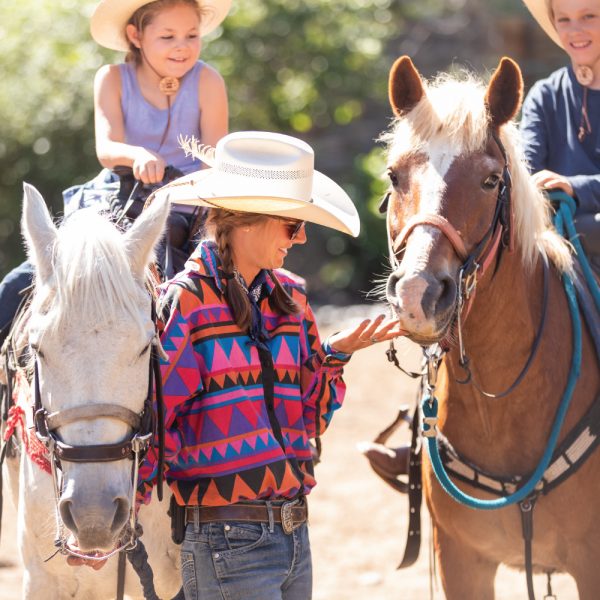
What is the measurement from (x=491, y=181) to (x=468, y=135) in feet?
0.55

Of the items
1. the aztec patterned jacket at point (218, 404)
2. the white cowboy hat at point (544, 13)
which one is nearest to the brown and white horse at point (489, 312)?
the aztec patterned jacket at point (218, 404)

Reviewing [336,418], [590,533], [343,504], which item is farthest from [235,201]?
[336,418]

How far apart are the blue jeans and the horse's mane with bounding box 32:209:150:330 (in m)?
0.66

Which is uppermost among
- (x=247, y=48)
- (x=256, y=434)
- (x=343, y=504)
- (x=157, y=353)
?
(x=247, y=48)

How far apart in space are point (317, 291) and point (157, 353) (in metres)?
10.6

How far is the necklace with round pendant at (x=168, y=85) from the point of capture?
13.4 ft

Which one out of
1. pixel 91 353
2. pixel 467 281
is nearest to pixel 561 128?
pixel 467 281

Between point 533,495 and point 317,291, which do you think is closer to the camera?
point 533,495

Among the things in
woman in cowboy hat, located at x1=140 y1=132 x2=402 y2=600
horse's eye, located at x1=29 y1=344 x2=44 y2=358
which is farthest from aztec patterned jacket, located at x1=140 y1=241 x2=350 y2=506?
horse's eye, located at x1=29 y1=344 x2=44 y2=358

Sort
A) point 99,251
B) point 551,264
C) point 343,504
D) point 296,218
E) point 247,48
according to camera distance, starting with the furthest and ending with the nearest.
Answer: point 247,48
point 343,504
point 551,264
point 296,218
point 99,251

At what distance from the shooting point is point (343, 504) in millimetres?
7031

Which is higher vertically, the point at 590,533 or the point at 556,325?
the point at 556,325

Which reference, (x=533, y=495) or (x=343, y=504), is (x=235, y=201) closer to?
(x=533, y=495)

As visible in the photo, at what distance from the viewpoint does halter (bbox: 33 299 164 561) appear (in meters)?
2.57
